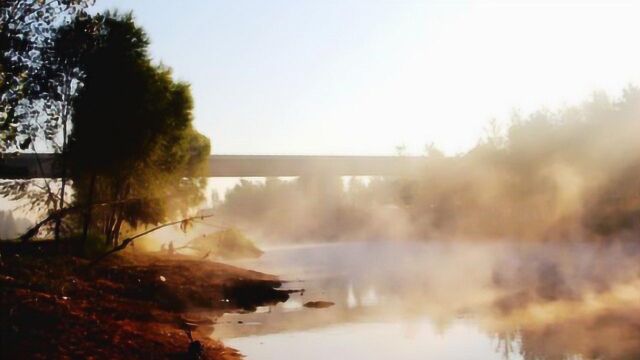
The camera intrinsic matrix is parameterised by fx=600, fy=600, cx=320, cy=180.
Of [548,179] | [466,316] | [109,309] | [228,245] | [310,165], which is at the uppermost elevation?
[310,165]

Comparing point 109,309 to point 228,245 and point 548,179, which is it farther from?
point 548,179

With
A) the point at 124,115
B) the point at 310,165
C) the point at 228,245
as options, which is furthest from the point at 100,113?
the point at 310,165

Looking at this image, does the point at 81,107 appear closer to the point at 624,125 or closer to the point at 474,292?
the point at 474,292

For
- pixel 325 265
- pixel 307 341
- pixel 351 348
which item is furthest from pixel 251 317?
pixel 325 265

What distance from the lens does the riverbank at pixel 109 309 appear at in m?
14.1

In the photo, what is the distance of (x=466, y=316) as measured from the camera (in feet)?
90.6

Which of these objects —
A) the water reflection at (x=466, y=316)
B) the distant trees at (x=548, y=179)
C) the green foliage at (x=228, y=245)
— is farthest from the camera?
the green foliage at (x=228, y=245)

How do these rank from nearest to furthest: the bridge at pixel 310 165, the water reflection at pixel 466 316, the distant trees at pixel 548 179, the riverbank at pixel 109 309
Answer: the riverbank at pixel 109 309 < the water reflection at pixel 466 316 < the distant trees at pixel 548 179 < the bridge at pixel 310 165

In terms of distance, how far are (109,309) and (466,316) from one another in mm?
15731

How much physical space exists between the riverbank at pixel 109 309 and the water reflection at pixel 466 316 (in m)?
2.54

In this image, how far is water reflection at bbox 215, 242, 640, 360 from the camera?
2041 cm

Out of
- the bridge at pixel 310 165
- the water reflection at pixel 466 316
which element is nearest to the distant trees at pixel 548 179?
the bridge at pixel 310 165

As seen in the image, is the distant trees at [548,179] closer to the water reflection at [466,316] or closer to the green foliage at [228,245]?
the water reflection at [466,316]

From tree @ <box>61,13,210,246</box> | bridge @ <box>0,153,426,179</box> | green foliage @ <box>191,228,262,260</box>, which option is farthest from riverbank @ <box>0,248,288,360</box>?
bridge @ <box>0,153,426,179</box>
